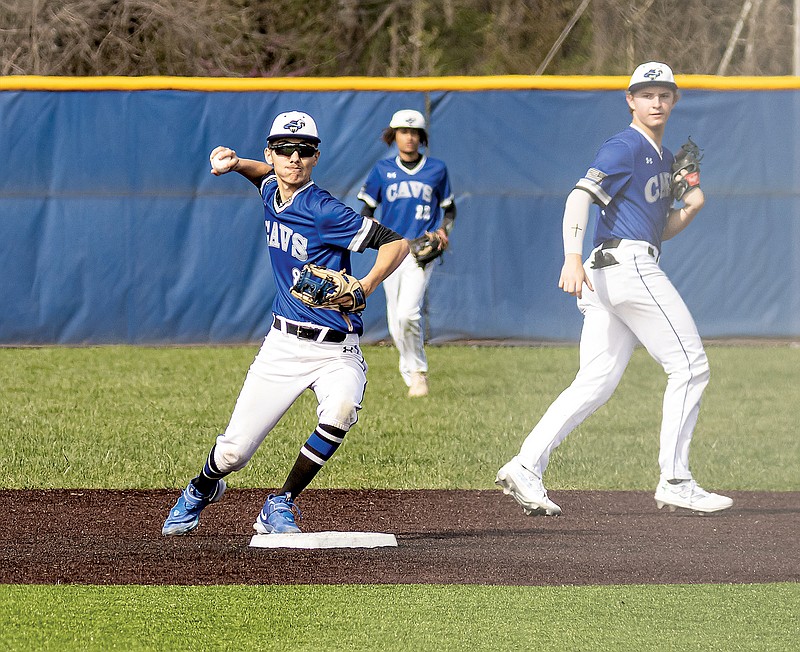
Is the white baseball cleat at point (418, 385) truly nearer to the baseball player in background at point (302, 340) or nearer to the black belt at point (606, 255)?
the black belt at point (606, 255)

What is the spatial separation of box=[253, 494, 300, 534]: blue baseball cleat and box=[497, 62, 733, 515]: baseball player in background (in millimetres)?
1114

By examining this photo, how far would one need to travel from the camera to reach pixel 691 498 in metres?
6.67

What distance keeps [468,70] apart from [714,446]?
20.5 m

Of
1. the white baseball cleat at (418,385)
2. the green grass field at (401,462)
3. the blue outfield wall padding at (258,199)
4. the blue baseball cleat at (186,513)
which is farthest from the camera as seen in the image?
the blue outfield wall padding at (258,199)

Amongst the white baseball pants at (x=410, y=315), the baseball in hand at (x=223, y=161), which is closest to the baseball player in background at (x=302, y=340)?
the baseball in hand at (x=223, y=161)

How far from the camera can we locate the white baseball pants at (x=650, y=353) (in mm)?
6629

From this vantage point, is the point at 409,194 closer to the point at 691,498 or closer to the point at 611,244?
the point at 611,244

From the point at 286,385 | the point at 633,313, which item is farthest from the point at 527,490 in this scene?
the point at 286,385

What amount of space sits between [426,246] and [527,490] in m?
3.06

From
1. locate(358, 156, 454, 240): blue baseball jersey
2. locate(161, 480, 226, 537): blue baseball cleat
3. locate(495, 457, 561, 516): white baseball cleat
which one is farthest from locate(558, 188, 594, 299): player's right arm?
locate(358, 156, 454, 240): blue baseball jersey

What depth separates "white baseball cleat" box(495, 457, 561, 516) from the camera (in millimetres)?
A: 6582

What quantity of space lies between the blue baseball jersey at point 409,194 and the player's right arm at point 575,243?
450 centimetres

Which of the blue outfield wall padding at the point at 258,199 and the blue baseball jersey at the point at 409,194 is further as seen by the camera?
the blue outfield wall padding at the point at 258,199

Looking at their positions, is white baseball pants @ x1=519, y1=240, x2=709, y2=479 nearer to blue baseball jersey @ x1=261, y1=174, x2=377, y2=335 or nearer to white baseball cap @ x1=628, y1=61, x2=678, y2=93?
white baseball cap @ x1=628, y1=61, x2=678, y2=93
